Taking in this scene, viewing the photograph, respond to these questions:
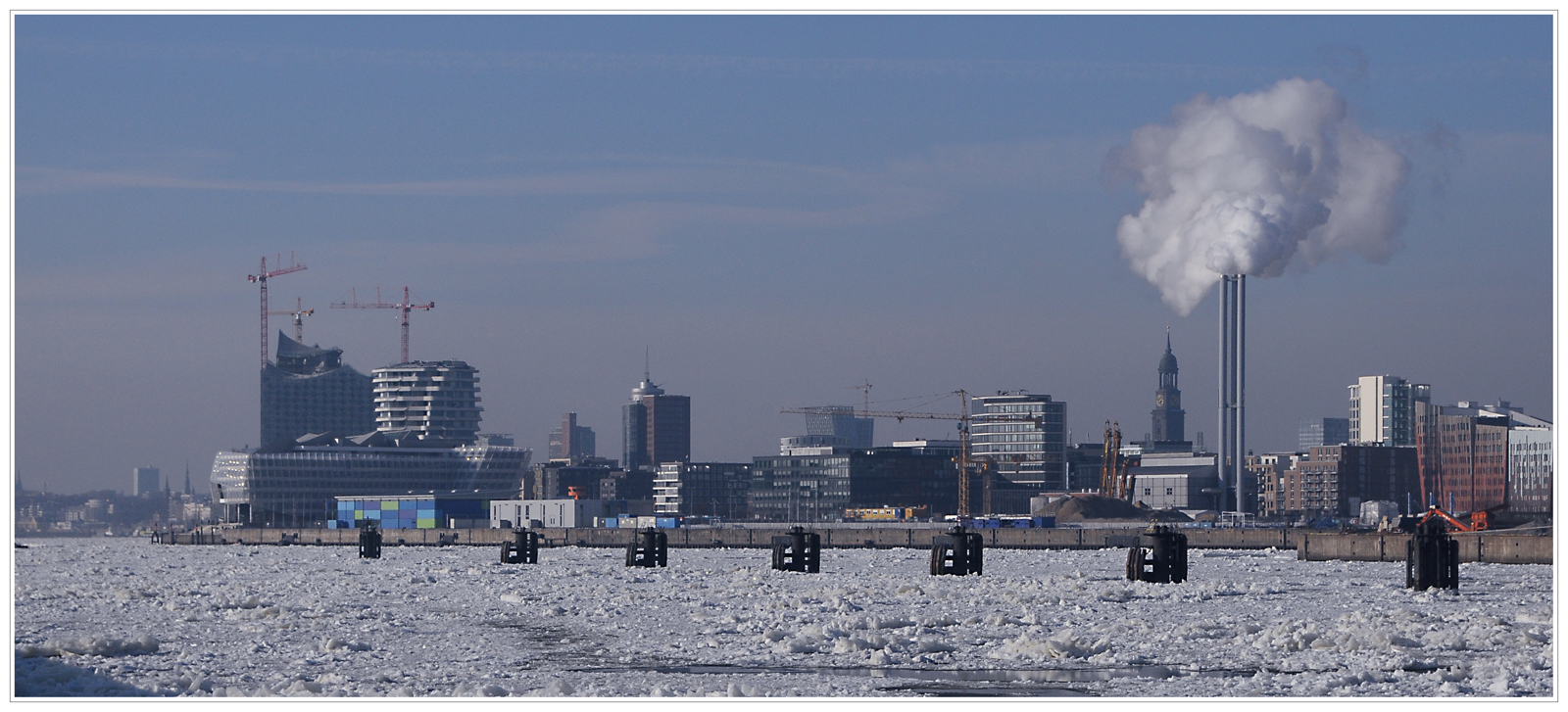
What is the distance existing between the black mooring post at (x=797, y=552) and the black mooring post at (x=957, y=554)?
19.8 ft

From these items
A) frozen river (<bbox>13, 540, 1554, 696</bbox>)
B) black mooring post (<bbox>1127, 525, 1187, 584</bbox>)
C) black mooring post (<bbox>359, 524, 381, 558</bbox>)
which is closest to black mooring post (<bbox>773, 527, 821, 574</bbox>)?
frozen river (<bbox>13, 540, 1554, 696</bbox>)

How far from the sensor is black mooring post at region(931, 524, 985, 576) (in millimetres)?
71188

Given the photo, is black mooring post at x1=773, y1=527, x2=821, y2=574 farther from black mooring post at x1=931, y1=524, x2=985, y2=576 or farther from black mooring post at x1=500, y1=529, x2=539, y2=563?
black mooring post at x1=500, y1=529, x2=539, y2=563

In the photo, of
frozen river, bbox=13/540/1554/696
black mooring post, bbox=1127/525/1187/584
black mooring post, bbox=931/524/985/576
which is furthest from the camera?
black mooring post, bbox=931/524/985/576

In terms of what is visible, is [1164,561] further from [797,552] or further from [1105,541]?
[1105,541]

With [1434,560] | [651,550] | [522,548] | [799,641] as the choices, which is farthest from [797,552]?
[799,641]

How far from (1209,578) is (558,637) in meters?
35.1

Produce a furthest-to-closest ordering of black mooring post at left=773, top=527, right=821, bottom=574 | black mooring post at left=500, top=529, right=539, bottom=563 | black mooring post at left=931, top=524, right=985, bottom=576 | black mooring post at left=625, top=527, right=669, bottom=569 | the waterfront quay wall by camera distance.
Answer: black mooring post at left=500, top=529, right=539, bottom=563, the waterfront quay wall, black mooring post at left=625, top=527, right=669, bottom=569, black mooring post at left=773, top=527, right=821, bottom=574, black mooring post at left=931, top=524, right=985, bottom=576

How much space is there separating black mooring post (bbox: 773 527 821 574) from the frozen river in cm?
1529

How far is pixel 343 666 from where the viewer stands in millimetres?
31797

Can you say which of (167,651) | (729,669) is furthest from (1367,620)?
(167,651)

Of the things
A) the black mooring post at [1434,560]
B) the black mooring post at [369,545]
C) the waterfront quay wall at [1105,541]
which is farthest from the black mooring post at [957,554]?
the black mooring post at [369,545]
